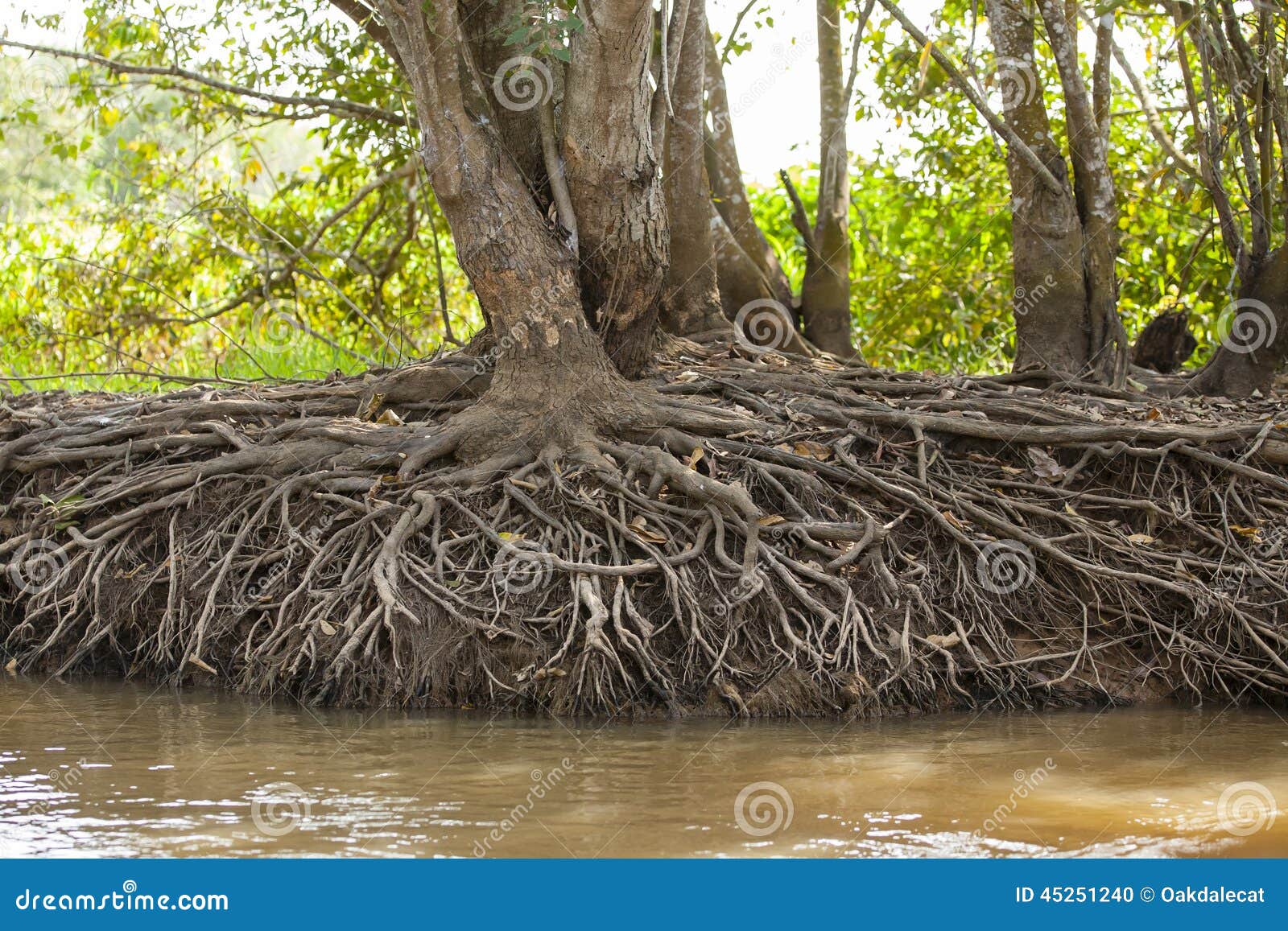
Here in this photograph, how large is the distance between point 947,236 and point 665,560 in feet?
25.6

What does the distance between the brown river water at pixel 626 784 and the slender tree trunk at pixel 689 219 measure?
3.41 m

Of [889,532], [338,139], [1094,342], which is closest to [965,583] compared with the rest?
[889,532]

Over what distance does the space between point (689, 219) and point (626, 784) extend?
4.60 metres

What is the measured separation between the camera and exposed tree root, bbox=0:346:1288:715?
5211 millimetres

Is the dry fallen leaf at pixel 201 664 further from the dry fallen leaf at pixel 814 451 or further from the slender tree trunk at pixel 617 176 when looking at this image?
the dry fallen leaf at pixel 814 451

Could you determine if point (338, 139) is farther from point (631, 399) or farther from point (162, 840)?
point (162, 840)

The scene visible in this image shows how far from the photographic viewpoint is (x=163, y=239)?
447 inches

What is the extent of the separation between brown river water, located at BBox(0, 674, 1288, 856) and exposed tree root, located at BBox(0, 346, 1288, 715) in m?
0.23

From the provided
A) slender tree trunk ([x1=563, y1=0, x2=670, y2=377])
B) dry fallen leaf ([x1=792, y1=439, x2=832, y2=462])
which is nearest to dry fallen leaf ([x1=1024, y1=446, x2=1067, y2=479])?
dry fallen leaf ([x1=792, y1=439, x2=832, y2=462])

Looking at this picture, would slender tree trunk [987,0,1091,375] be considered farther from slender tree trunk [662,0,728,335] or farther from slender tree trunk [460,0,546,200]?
slender tree trunk [460,0,546,200]

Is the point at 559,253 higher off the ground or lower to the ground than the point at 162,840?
higher

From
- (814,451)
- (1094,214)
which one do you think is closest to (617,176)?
(814,451)

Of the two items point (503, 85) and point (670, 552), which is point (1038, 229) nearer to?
point (503, 85)

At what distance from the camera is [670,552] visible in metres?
5.40
